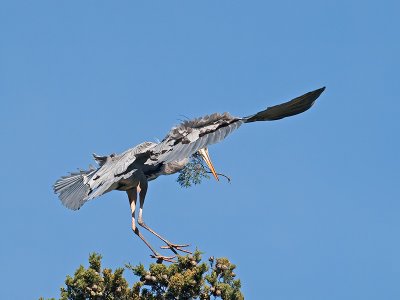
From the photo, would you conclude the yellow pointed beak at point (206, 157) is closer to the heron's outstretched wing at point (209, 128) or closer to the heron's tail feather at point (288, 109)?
the heron's outstretched wing at point (209, 128)

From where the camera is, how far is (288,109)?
1870cm

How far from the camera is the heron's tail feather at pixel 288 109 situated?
18.4 meters

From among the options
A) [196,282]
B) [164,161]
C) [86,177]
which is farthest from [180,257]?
[86,177]

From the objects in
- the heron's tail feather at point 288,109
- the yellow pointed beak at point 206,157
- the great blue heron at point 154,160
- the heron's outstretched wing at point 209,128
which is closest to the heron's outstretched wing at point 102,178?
the great blue heron at point 154,160

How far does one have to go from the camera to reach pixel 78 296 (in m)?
17.5

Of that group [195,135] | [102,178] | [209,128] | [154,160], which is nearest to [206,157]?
[154,160]

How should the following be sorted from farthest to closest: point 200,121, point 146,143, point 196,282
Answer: point 146,143 → point 200,121 → point 196,282

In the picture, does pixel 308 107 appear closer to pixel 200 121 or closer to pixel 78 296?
pixel 200 121

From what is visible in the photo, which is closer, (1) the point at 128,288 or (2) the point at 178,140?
(1) the point at 128,288

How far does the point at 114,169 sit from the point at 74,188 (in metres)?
0.99

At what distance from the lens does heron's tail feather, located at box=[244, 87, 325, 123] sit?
18359 mm

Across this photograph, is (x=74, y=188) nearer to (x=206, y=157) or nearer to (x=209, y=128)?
(x=206, y=157)

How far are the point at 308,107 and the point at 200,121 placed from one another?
1.47 meters

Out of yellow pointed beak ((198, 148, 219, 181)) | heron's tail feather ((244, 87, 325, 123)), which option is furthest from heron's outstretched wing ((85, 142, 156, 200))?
heron's tail feather ((244, 87, 325, 123))
